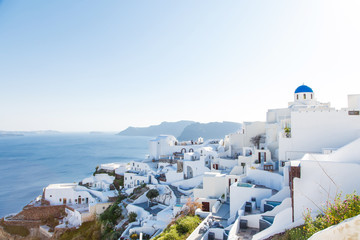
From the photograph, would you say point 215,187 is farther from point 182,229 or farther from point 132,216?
point 132,216

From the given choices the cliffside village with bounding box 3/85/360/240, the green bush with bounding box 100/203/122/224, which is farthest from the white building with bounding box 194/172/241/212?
the green bush with bounding box 100/203/122/224

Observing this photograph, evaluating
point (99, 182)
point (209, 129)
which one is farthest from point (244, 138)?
point (209, 129)

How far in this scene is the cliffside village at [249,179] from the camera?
8.72 meters

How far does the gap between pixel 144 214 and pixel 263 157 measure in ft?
38.3

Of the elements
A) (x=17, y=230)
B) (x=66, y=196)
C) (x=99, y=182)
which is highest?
(x=99, y=182)

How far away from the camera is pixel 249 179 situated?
16.5 metres

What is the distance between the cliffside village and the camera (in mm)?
8719

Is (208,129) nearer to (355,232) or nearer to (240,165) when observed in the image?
(240,165)

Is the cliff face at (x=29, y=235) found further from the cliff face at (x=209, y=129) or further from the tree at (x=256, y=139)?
the cliff face at (x=209, y=129)

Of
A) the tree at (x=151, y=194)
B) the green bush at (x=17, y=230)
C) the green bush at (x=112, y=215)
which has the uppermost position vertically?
the tree at (x=151, y=194)

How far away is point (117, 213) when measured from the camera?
2297cm

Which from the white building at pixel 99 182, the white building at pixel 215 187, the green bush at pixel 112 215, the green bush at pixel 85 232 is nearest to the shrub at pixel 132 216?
the green bush at pixel 112 215

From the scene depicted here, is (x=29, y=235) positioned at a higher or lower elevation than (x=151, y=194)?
lower

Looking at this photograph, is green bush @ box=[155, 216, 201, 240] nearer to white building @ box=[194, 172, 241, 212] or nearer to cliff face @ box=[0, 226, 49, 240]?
white building @ box=[194, 172, 241, 212]
